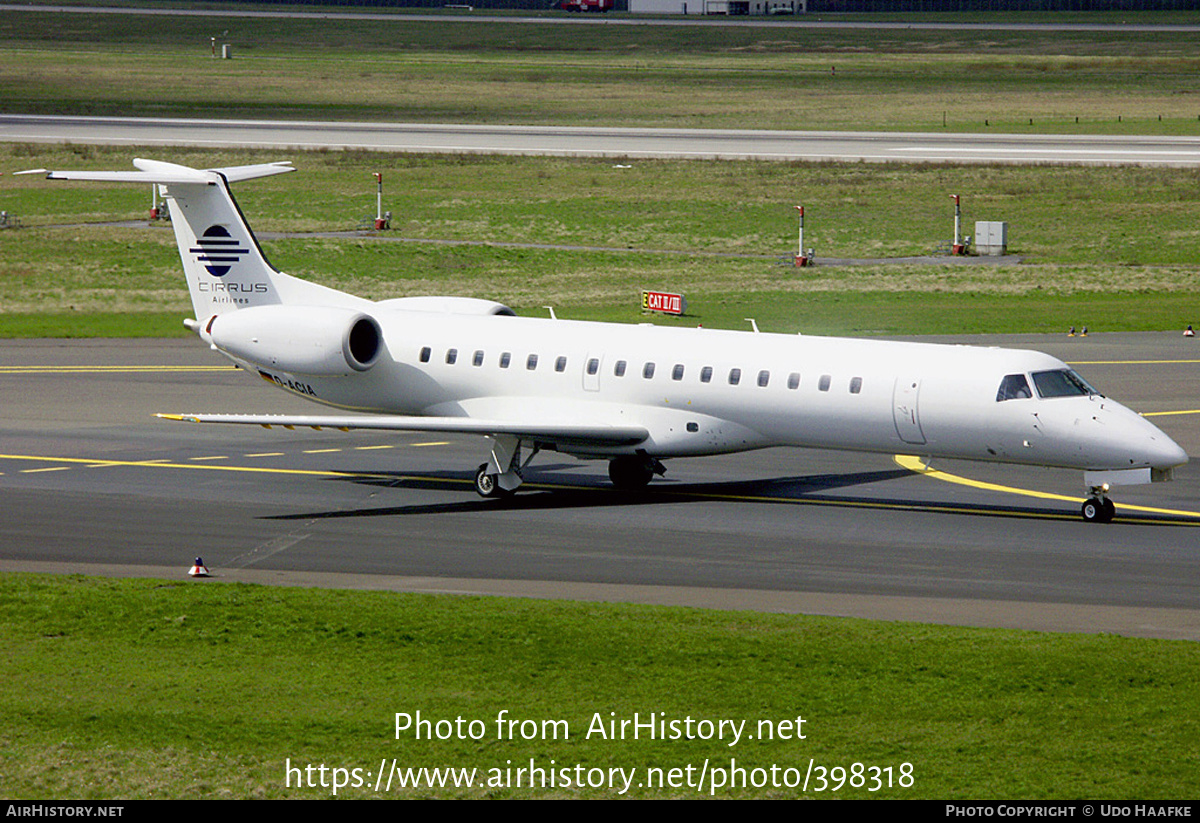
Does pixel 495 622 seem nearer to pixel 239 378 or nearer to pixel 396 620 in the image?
pixel 396 620

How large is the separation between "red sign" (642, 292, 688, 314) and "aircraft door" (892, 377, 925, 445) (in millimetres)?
24804

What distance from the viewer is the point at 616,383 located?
3031cm

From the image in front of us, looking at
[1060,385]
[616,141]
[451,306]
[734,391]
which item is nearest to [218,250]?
[451,306]

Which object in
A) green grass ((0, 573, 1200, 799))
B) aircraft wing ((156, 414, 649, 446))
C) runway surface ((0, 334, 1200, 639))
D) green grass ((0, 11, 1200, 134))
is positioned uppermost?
green grass ((0, 11, 1200, 134))

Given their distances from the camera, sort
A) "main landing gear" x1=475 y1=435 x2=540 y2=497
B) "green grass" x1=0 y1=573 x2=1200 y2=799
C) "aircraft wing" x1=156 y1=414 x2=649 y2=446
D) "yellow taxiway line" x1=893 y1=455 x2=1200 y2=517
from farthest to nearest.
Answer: "main landing gear" x1=475 y1=435 x2=540 y2=497 < "aircraft wing" x1=156 y1=414 x2=649 y2=446 < "yellow taxiway line" x1=893 y1=455 x2=1200 y2=517 < "green grass" x1=0 y1=573 x2=1200 y2=799

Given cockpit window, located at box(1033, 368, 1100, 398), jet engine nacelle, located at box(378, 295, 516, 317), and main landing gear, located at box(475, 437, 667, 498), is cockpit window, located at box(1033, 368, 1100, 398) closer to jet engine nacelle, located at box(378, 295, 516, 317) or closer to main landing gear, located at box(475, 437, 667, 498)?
main landing gear, located at box(475, 437, 667, 498)

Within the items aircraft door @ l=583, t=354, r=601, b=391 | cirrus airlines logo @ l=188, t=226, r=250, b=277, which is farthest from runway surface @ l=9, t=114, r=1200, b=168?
aircraft door @ l=583, t=354, r=601, b=391

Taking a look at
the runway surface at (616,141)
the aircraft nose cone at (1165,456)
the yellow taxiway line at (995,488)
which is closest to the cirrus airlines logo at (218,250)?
the yellow taxiway line at (995,488)

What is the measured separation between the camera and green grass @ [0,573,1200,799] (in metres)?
14.9

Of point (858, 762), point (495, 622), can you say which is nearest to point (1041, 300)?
point (495, 622)

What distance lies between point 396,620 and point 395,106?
10969 cm

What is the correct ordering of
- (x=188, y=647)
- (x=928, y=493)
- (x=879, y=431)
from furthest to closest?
(x=928, y=493), (x=879, y=431), (x=188, y=647)

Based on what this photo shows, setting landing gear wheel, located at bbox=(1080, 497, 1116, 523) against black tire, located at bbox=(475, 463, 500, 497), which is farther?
black tire, located at bbox=(475, 463, 500, 497)

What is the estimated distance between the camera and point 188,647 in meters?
19.2
